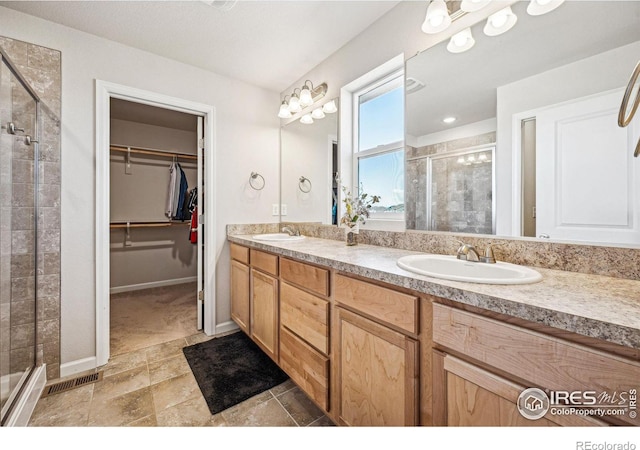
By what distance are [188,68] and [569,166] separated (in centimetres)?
269

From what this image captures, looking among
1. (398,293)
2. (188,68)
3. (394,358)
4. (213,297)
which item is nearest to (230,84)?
(188,68)

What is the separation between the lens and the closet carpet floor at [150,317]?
7.53ft

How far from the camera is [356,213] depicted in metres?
1.95

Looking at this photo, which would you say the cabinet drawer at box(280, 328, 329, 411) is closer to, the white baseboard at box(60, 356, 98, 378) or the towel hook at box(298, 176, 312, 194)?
the towel hook at box(298, 176, 312, 194)

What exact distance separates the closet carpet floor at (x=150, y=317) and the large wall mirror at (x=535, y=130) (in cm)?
237

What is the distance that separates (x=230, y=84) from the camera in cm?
249

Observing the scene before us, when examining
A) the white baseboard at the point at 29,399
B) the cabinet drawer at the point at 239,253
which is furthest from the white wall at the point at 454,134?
the white baseboard at the point at 29,399

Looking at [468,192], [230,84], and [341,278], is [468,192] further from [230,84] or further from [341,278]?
[230,84]

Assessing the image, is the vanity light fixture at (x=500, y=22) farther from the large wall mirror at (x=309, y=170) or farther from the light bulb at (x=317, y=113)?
the light bulb at (x=317, y=113)

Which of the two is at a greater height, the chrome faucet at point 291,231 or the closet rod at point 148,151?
the closet rod at point 148,151

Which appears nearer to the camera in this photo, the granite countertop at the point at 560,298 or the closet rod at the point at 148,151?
the granite countertop at the point at 560,298

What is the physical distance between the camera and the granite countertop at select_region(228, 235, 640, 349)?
0.59 m

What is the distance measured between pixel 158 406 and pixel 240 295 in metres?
0.91

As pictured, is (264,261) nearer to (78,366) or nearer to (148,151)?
(78,366)
